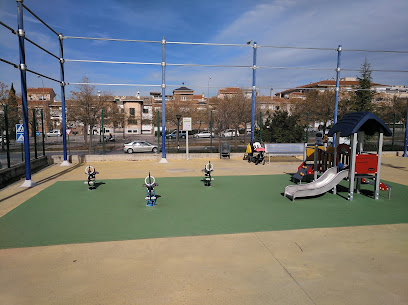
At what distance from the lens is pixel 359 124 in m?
8.30

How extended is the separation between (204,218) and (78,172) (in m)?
9.23

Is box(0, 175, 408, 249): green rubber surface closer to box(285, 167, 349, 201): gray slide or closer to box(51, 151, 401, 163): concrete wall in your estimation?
box(285, 167, 349, 201): gray slide

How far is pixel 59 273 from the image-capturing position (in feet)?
14.5

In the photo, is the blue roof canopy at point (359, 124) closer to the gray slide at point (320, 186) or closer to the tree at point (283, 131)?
the gray slide at point (320, 186)

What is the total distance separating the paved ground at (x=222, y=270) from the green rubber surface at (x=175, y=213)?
18.6 inches

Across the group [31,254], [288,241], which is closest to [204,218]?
[288,241]

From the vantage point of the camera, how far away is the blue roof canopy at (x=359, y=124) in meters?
8.35

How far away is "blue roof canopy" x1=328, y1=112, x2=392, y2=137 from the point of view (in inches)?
329

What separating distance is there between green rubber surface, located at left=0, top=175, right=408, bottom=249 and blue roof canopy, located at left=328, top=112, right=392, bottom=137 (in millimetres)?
2216

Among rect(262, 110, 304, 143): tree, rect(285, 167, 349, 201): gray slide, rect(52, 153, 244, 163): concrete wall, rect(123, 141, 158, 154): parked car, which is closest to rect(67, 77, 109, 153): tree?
rect(123, 141, 158, 154): parked car

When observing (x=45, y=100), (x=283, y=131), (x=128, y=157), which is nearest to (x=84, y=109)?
(x=128, y=157)

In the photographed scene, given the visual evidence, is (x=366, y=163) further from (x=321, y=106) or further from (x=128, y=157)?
(x=321, y=106)

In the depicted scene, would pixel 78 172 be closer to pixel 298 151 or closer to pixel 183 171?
pixel 183 171

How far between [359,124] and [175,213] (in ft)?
19.9
